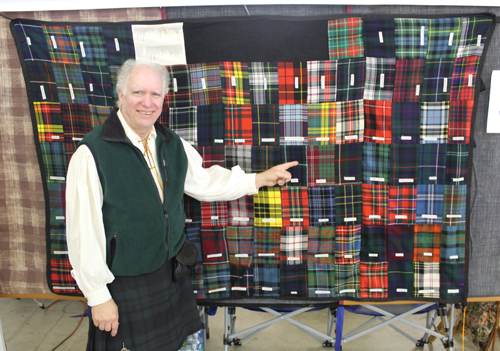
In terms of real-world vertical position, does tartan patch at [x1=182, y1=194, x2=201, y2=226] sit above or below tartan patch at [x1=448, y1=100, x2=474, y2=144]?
below

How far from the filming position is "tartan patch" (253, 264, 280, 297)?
1.79 meters

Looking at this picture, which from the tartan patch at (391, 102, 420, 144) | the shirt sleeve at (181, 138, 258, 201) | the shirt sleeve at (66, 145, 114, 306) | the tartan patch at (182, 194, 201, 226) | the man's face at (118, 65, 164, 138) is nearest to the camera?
the shirt sleeve at (66, 145, 114, 306)

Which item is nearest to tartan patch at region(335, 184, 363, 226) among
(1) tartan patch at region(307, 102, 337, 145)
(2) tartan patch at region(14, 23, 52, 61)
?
(1) tartan patch at region(307, 102, 337, 145)

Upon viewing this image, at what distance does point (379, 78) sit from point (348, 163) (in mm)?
437

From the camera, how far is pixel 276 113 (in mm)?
1698

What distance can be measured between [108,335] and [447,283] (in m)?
1.66

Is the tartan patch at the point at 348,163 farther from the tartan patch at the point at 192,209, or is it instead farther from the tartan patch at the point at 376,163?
the tartan patch at the point at 192,209

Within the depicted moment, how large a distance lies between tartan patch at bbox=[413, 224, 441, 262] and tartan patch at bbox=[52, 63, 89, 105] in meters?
1.84

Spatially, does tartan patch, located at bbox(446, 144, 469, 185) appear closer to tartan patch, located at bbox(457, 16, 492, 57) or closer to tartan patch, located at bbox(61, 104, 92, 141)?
tartan patch, located at bbox(457, 16, 492, 57)

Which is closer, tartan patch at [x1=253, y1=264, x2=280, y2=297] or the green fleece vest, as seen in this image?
the green fleece vest

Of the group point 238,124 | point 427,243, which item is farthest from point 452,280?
point 238,124

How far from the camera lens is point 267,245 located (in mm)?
1781

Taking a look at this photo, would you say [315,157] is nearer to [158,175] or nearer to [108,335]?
[158,175]

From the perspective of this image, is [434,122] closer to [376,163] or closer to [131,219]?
[376,163]
